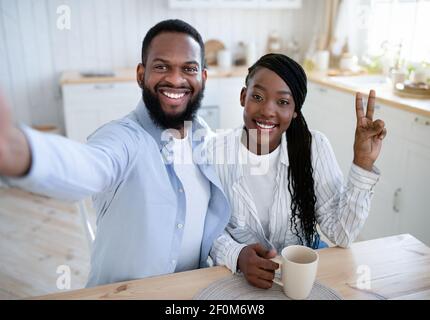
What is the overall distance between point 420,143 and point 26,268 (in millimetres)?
2183

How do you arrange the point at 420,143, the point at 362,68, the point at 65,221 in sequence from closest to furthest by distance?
the point at 420,143
the point at 65,221
the point at 362,68

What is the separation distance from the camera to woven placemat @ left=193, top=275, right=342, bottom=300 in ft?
2.85

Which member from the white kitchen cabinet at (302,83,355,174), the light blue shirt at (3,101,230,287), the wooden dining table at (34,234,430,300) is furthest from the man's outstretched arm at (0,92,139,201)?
the white kitchen cabinet at (302,83,355,174)

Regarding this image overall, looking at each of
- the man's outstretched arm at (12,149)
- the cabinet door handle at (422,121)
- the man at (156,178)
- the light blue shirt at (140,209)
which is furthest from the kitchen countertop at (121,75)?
the man's outstretched arm at (12,149)

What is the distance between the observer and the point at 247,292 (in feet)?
2.93

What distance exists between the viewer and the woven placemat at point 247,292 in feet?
2.85

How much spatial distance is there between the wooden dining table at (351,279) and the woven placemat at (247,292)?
0.7 inches

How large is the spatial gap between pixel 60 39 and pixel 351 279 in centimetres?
332

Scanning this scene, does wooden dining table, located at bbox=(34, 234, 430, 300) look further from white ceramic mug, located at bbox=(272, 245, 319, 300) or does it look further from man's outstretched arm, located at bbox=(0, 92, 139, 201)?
man's outstretched arm, located at bbox=(0, 92, 139, 201)

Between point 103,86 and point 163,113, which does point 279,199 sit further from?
point 103,86

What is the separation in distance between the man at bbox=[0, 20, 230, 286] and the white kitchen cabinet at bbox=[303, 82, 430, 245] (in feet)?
4.44

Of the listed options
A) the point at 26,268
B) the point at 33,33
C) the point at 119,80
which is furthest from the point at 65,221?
the point at 33,33
